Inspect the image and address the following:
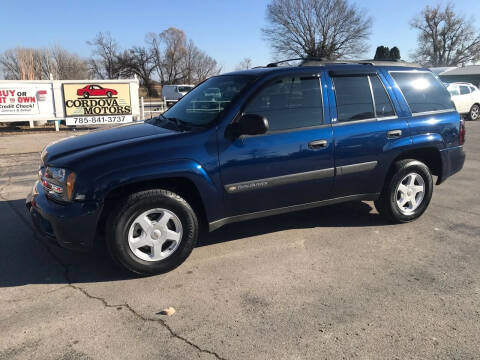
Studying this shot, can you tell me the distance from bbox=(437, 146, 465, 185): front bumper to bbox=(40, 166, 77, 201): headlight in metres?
4.13

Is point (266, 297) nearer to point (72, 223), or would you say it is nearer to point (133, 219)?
point (133, 219)

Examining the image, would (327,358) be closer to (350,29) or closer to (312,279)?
(312,279)

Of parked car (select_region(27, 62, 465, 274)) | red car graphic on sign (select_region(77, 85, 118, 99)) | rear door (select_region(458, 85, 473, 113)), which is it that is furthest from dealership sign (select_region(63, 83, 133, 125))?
rear door (select_region(458, 85, 473, 113))

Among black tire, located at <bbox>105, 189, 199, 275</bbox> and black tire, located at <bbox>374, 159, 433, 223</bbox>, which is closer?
black tire, located at <bbox>105, 189, 199, 275</bbox>

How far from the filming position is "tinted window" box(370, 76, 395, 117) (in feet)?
14.2

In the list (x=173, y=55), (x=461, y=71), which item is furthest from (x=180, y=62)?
(x=461, y=71)

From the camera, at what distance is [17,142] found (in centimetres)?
1231

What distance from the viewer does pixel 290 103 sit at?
152 inches

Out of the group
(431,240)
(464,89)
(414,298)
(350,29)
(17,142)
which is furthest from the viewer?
(350,29)

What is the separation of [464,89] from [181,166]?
18.8 metres

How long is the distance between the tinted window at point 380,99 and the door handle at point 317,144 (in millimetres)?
834

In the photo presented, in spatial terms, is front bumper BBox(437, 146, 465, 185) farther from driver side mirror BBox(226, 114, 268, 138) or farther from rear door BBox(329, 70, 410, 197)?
driver side mirror BBox(226, 114, 268, 138)

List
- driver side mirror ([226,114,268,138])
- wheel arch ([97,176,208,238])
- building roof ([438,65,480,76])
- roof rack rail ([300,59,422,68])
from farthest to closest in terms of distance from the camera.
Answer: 1. building roof ([438,65,480,76])
2. roof rack rail ([300,59,422,68])
3. driver side mirror ([226,114,268,138])
4. wheel arch ([97,176,208,238])

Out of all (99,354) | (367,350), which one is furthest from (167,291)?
(367,350)
